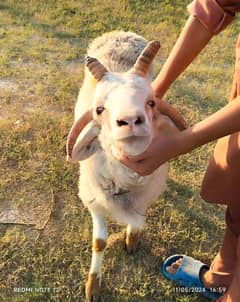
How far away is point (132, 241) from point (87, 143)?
1.03 metres

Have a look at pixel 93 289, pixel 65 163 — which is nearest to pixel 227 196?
pixel 93 289

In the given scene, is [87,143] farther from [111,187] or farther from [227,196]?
[227,196]

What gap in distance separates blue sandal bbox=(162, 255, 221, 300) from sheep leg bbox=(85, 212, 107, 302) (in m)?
0.45

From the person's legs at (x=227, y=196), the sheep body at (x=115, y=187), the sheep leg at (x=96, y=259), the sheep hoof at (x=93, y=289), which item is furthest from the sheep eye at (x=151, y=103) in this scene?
the sheep hoof at (x=93, y=289)

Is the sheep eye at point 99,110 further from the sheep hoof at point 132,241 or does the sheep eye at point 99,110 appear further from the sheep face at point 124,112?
the sheep hoof at point 132,241

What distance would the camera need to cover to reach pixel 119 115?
80.0 inches

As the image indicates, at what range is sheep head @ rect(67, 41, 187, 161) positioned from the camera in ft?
6.69

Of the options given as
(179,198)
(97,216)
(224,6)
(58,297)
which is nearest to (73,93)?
(179,198)

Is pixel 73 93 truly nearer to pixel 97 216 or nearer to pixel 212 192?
pixel 97 216

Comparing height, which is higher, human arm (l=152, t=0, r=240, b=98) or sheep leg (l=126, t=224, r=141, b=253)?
human arm (l=152, t=0, r=240, b=98)

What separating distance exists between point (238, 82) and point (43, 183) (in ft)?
6.46

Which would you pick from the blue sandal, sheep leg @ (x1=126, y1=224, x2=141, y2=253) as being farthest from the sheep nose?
the blue sandal

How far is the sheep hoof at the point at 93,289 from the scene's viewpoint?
3020mm

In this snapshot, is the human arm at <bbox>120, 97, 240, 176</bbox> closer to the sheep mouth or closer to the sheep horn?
the sheep mouth
